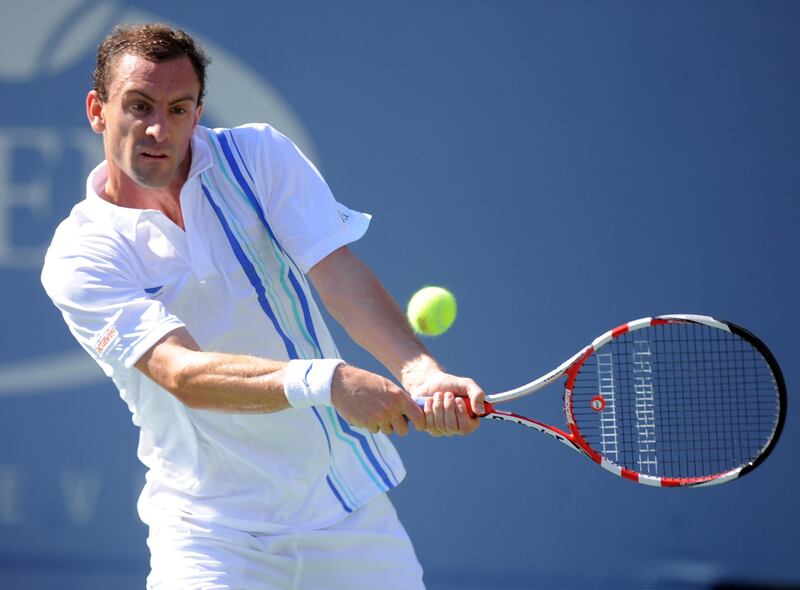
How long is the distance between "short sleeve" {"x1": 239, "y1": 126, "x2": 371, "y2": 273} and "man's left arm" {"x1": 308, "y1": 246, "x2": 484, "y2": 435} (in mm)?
47

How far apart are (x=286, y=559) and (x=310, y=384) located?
0.59 m

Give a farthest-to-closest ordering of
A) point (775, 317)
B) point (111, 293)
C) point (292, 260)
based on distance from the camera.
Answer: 1. point (775, 317)
2. point (292, 260)
3. point (111, 293)

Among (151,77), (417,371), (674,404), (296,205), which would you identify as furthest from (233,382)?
(674,404)

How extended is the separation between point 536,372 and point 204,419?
258cm

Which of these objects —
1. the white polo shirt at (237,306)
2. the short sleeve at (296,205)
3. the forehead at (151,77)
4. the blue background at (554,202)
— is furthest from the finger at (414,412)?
the blue background at (554,202)

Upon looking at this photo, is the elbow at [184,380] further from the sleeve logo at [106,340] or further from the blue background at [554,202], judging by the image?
the blue background at [554,202]

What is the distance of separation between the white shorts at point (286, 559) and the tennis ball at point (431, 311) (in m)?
0.73

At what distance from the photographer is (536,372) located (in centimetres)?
547

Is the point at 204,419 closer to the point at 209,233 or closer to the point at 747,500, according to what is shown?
the point at 209,233

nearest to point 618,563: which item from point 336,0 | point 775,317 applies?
point 775,317

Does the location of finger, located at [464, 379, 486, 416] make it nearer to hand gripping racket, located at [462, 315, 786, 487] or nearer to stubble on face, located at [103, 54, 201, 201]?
hand gripping racket, located at [462, 315, 786, 487]

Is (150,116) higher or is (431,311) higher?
(150,116)

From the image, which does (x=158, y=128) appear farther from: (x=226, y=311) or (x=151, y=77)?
(x=226, y=311)

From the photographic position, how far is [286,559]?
310 cm
